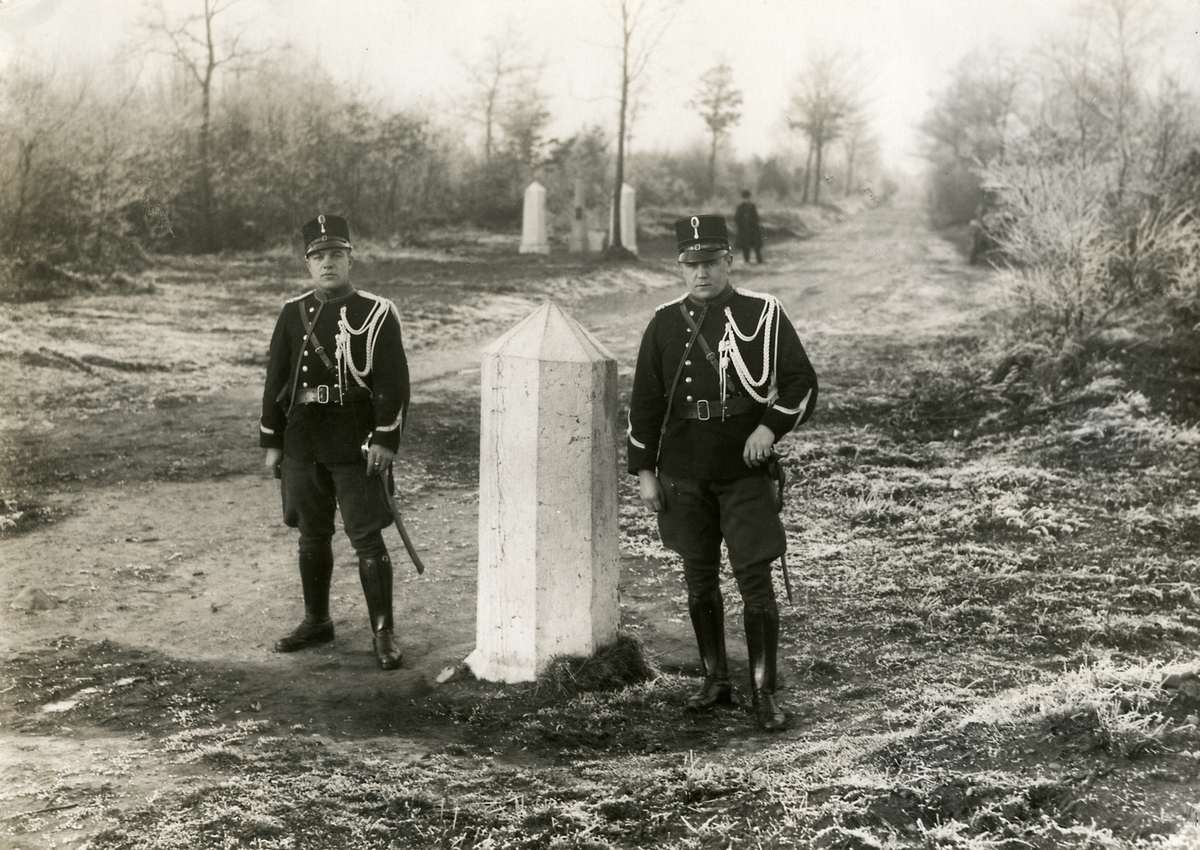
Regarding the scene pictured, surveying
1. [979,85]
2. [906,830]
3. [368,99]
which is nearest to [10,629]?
[906,830]

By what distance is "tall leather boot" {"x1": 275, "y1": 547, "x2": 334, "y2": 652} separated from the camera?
5.04 m

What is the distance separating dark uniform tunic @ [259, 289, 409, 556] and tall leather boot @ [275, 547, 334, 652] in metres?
0.27

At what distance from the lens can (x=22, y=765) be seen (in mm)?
3537

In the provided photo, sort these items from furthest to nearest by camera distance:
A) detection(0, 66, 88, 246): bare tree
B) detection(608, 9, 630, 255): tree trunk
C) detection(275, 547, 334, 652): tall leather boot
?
1. detection(608, 9, 630, 255): tree trunk
2. detection(0, 66, 88, 246): bare tree
3. detection(275, 547, 334, 652): tall leather boot

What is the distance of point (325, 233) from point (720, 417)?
1.96 m

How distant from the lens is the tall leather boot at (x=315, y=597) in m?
5.04

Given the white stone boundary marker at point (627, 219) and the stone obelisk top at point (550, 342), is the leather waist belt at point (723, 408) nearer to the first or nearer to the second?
the stone obelisk top at point (550, 342)

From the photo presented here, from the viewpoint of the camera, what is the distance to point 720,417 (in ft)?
13.8

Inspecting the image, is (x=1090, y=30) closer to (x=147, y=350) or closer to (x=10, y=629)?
(x=147, y=350)

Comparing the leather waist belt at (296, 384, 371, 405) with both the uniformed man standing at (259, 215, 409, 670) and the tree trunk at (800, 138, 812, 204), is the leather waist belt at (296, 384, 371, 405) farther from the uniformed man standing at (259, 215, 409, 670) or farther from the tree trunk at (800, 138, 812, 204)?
the tree trunk at (800, 138, 812, 204)

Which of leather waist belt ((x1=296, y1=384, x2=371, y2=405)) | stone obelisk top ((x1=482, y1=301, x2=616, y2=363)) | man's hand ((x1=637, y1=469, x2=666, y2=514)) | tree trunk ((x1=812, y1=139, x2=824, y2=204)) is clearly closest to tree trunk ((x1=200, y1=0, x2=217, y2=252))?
leather waist belt ((x1=296, y1=384, x2=371, y2=405))

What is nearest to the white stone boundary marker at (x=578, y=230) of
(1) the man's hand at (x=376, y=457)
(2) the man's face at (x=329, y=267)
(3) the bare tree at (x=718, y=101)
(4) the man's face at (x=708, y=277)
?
(3) the bare tree at (x=718, y=101)

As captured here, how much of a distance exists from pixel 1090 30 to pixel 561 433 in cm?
981

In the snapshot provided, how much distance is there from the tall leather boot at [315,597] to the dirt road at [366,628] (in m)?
0.09
